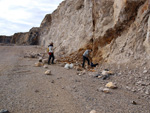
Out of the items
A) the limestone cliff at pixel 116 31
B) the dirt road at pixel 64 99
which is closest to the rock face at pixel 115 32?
the limestone cliff at pixel 116 31

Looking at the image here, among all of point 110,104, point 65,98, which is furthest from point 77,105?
point 110,104

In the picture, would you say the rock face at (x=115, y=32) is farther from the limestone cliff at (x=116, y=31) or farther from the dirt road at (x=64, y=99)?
the dirt road at (x=64, y=99)

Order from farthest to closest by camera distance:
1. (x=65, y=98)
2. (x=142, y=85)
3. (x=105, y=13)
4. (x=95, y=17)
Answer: (x=95, y=17) → (x=105, y=13) → (x=142, y=85) → (x=65, y=98)

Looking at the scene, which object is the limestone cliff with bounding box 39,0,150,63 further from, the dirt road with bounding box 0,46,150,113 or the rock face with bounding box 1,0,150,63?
the dirt road with bounding box 0,46,150,113

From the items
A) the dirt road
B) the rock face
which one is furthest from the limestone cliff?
the dirt road

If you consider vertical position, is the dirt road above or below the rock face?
below

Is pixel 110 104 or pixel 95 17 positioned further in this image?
pixel 95 17

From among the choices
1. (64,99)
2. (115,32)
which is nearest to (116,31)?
(115,32)

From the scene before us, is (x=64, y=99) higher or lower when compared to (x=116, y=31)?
lower

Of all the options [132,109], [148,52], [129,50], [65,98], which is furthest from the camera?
[129,50]

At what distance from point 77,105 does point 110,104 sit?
2.49 ft

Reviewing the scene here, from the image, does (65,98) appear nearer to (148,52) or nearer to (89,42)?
(148,52)

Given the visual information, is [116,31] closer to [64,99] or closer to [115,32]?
[115,32]

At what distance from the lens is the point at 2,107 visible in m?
2.89
